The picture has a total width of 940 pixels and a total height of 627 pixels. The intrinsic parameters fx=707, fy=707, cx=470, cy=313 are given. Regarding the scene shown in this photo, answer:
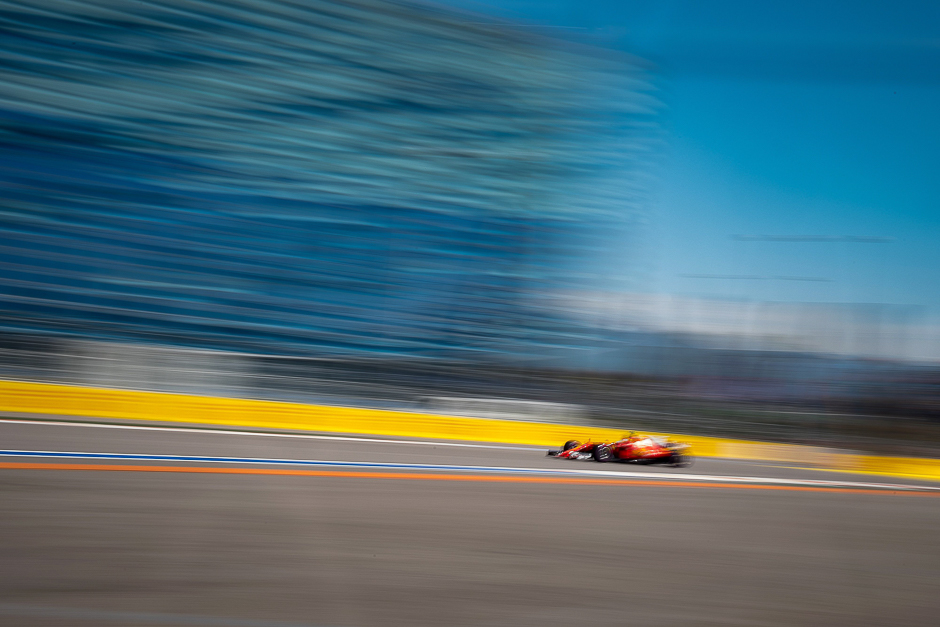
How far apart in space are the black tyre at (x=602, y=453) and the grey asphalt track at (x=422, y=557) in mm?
3685

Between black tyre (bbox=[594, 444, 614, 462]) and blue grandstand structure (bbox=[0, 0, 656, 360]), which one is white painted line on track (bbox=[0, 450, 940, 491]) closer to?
black tyre (bbox=[594, 444, 614, 462])

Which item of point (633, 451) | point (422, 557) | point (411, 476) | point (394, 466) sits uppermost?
point (422, 557)

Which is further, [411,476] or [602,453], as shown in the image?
[602,453]

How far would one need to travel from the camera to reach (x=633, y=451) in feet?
29.2

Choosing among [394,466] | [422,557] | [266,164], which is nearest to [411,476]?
[394,466]

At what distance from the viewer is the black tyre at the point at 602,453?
8.81 m

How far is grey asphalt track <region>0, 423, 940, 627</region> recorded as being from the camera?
2285 millimetres

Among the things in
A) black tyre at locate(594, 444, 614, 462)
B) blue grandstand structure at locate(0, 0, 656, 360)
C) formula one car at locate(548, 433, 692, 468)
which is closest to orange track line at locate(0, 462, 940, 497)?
formula one car at locate(548, 433, 692, 468)

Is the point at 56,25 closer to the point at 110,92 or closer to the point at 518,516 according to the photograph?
the point at 110,92

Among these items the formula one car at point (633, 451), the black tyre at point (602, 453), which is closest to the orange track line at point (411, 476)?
the formula one car at point (633, 451)

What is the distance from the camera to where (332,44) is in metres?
19.9

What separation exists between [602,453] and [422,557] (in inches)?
245

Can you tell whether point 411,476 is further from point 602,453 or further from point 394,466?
point 602,453

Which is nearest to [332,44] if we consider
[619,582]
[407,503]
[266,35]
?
[266,35]
